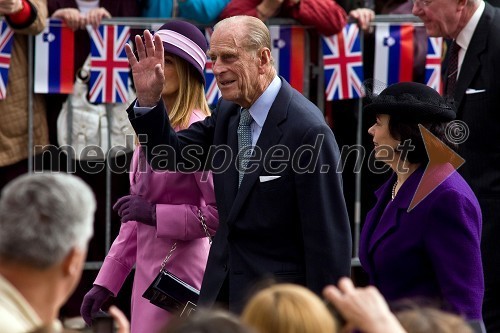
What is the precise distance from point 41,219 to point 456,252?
220 cm

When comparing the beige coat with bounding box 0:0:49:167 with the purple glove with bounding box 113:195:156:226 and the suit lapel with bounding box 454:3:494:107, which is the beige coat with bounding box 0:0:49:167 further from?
the suit lapel with bounding box 454:3:494:107

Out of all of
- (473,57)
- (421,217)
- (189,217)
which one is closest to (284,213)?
(421,217)

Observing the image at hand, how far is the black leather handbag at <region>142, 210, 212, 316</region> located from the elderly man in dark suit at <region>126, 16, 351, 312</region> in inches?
10.9

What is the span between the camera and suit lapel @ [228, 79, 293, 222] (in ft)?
17.2

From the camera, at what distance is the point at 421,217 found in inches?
194

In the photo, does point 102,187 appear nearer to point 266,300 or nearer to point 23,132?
point 23,132

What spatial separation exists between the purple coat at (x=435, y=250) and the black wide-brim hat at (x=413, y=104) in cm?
26

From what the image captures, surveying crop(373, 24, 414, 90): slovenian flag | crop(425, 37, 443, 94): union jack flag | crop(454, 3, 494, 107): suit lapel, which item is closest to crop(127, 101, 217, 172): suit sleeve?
crop(454, 3, 494, 107): suit lapel

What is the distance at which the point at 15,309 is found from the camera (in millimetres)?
3189

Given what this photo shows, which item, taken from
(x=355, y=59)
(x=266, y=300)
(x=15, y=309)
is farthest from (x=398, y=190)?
(x=355, y=59)

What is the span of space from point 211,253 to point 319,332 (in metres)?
2.28

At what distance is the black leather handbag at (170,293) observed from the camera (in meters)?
5.61

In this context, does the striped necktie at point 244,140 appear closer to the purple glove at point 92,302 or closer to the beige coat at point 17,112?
the purple glove at point 92,302
